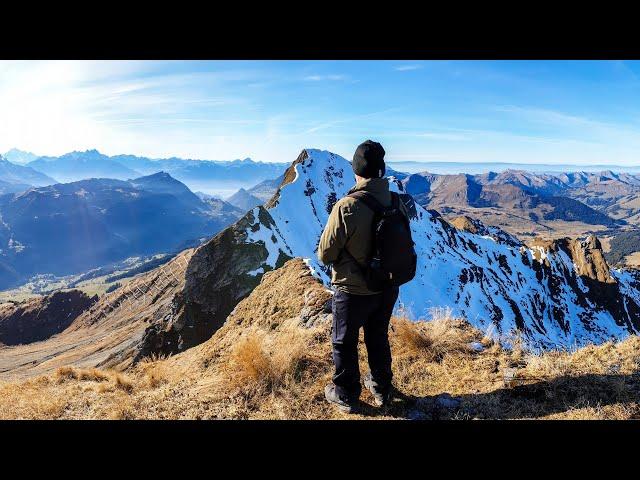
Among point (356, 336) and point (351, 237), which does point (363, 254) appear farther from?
point (356, 336)

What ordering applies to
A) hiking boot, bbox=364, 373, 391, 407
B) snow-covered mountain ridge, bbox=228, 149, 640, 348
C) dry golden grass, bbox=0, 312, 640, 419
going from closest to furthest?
dry golden grass, bbox=0, 312, 640, 419 < hiking boot, bbox=364, 373, 391, 407 < snow-covered mountain ridge, bbox=228, 149, 640, 348

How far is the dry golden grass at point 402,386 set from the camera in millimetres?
4879

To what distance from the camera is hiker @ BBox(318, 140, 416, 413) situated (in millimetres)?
4402

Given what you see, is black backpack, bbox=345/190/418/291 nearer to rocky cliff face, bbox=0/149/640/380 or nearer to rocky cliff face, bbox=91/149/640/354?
rocky cliff face, bbox=91/149/640/354

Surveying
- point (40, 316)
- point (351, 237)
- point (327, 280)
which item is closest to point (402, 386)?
point (351, 237)

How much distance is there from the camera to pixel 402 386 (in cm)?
566

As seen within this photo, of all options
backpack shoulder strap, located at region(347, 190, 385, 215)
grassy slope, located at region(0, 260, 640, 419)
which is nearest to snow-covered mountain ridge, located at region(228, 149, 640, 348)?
grassy slope, located at region(0, 260, 640, 419)

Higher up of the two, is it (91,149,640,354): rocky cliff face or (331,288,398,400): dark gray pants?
(331,288,398,400): dark gray pants

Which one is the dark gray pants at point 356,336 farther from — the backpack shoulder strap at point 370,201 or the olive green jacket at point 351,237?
the backpack shoulder strap at point 370,201

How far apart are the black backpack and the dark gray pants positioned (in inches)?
13.1

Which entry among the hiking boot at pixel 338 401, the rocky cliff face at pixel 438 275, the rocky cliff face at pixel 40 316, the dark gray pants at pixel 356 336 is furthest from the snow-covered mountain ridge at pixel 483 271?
the rocky cliff face at pixel 40 316

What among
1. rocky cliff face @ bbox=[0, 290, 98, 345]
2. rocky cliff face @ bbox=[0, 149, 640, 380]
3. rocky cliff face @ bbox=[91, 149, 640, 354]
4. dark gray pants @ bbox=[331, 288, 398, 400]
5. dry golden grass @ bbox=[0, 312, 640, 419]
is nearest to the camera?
dark gray pants @ bbox=[331, 288, 398, 400]
